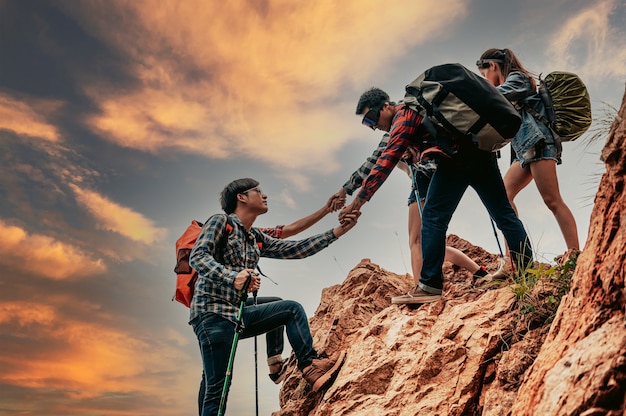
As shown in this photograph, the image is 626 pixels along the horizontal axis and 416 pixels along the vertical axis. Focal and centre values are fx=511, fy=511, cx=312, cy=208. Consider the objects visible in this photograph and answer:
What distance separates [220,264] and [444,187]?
9.14 ft

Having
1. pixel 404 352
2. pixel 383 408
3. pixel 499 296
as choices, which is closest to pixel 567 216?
pixel 499 296

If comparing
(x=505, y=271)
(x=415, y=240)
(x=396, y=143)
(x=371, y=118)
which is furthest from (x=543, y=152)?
(x=371, y=118)

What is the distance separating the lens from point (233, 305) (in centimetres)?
602

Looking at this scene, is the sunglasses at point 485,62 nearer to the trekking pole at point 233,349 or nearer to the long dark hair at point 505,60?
the long dark hair at point 505,60

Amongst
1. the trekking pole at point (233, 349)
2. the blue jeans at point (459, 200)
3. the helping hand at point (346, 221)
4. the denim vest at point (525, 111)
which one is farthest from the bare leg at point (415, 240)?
the trekking pole at point (233, 349)

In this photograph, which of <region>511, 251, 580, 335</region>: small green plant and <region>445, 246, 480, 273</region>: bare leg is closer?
<region>511, 251, 580, 335</region>: small green plant

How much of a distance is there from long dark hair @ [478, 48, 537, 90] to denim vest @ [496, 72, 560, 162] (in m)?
0.22

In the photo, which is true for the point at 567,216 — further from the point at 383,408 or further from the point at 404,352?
the point at 383,408

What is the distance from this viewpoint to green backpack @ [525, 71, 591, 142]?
638 centimetres

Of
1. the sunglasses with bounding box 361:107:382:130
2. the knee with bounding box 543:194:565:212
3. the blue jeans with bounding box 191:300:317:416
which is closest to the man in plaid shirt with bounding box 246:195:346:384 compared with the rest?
the blue jeans with bounding box 191:300:317:416

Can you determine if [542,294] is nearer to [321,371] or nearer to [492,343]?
[492,343]

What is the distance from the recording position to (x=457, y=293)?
6.59 metres

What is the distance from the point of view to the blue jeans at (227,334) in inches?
223

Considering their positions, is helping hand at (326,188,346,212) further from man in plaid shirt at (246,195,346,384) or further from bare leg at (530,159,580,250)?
bare leg at (530,159,580,250)
